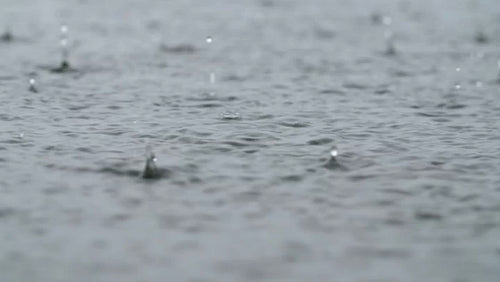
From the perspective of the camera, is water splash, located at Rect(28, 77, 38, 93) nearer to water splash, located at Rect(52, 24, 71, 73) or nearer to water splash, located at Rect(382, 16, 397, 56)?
water splash, located at Rect(52, 24, 71, 73)

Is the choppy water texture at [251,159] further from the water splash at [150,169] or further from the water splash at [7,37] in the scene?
the water splash at [7,37]

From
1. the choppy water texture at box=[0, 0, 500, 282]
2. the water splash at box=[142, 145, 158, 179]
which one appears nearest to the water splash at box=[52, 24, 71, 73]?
the choppy water texture at box=[0, 0, 500, 282]

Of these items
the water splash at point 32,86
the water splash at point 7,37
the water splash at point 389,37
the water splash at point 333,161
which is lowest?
the water splash at point 333,161

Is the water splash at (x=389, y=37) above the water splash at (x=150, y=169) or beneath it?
above

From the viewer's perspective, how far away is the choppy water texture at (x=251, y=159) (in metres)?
10.9

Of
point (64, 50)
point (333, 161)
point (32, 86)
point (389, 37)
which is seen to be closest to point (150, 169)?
point (333, 161)

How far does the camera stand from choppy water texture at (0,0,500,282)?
10891 millimetres

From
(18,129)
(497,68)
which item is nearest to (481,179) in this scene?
(18,129)

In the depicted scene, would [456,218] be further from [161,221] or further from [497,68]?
[497,68]

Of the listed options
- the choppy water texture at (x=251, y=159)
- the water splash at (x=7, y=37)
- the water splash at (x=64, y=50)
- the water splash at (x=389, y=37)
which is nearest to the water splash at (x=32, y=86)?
the choppy water texture at (x=251, y=159)

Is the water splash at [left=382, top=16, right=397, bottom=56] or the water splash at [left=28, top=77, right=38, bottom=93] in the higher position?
the water splash at [left=382, top=16, right=397, bottom=56]

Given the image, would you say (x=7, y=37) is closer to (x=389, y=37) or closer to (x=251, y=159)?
(x=389, y=37)

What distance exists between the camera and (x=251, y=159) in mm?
15234

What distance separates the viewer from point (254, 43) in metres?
28.5
